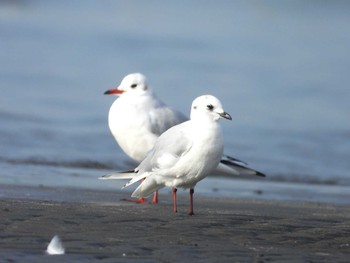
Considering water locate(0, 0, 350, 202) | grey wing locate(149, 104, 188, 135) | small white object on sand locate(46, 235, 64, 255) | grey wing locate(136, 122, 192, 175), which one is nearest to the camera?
small white object on sand locate(46, 235, 64, 255)

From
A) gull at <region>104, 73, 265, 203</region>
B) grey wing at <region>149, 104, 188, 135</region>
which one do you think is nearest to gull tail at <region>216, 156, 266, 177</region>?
gull at <region>104, 73, 265, 203</region>

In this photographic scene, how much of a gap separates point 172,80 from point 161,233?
515 inches

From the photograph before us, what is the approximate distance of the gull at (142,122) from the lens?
9328mm

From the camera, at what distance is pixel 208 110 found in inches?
291

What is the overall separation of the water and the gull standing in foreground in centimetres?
182

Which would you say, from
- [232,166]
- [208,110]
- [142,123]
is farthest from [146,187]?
[232,166]

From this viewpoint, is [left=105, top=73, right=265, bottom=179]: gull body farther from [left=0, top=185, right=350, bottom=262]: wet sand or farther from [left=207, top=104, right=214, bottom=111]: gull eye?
[left=207, top=104, right=214, bottom=111]: gull eye

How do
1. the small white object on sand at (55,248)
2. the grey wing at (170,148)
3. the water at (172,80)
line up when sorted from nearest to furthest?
the small white object on sand at (55,248) < the grey wing at (170,148) < the water at (172,80)

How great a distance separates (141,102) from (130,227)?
11.9 ft

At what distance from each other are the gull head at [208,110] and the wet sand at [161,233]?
641 mm

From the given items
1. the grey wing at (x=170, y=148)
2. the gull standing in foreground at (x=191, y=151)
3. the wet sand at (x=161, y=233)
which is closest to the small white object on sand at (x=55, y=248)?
the wet sand at (x=161, y=233)

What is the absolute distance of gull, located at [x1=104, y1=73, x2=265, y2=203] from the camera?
9328 mm

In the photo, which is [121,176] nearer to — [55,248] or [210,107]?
[210,107]

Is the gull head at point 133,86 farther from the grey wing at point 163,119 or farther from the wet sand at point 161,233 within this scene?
the wet sand at point 161,233
